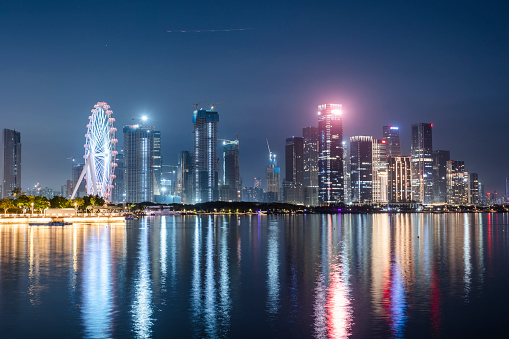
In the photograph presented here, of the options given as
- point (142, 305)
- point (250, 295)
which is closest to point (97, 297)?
point (142, 305)

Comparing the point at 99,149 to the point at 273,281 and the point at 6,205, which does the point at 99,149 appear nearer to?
the point at 6,205

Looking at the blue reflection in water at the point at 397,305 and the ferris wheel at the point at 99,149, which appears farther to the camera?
the ferris wheel at the point at 99,149

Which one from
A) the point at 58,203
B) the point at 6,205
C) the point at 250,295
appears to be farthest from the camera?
the point at 58,203

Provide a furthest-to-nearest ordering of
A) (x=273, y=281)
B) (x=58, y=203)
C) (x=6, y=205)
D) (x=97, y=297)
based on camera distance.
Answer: (x=58, y=203), (x=6, y=205), (x=273, y=281), (x=97, y=297)

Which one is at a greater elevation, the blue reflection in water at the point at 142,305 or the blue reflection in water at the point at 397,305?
the blue reflection in water at the point at 142,305

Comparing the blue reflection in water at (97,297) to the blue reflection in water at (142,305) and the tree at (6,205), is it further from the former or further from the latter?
the tree at (6,205)

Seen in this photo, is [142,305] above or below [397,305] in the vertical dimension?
above

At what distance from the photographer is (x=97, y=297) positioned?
32.3 meters

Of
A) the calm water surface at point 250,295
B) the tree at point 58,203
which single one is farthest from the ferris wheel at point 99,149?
the calm water surface at point 250,295

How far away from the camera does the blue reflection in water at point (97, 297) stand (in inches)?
980

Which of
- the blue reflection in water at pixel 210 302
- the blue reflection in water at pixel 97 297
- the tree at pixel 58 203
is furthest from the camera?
the tree at pixel 58 203

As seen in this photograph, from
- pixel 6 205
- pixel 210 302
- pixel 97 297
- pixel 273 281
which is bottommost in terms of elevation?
pixel 273 281

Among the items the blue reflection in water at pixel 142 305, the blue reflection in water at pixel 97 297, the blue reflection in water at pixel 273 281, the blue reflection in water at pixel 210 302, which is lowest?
the blue reflection in water at pixel 273 281

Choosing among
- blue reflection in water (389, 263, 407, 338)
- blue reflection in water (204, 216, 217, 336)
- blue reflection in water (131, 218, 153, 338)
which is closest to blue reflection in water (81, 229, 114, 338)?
blue reflection in water (131, 218, 153, 338)
